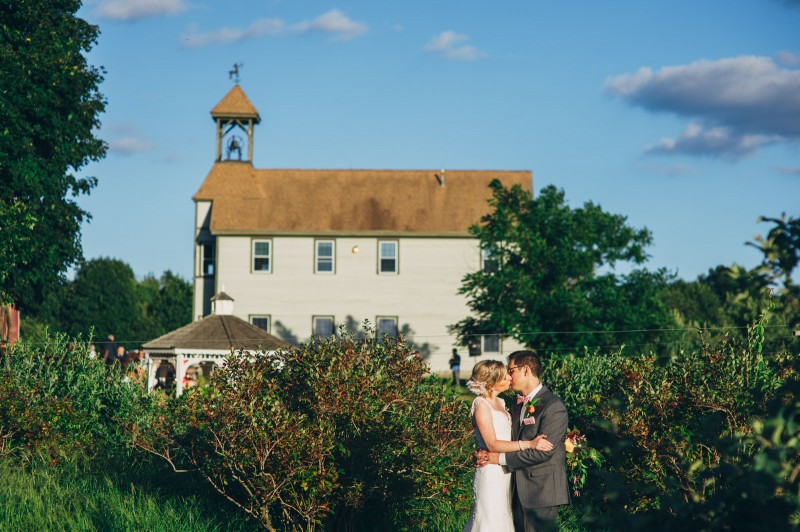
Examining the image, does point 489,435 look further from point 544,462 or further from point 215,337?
point 215,337

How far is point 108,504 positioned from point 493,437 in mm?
5185

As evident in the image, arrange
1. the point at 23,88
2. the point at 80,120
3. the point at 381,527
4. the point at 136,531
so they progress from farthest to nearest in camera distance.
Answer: the point at 80,120 < the point at 23,88 < the point at 381,527 < the point at 136,531

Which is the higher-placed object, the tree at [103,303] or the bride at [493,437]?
the tree at [103,303]

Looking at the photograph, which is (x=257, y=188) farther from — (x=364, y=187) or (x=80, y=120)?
(x=80, y=120)

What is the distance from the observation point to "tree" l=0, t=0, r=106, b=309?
25.4m

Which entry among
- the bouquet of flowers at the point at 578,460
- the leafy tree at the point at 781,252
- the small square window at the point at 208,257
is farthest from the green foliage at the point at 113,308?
the leafy tree at the point at 781,252

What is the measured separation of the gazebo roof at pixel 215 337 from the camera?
24531 millimetres

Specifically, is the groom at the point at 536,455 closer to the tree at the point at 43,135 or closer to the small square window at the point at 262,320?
the tree at the point at 43,135

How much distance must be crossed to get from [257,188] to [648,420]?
→ 3609 centimetres

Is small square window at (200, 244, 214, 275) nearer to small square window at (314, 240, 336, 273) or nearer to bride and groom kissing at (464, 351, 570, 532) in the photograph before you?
small square window at (314, 240, 336, 273)

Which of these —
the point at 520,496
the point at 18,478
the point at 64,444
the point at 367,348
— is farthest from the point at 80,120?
the point at 520,496

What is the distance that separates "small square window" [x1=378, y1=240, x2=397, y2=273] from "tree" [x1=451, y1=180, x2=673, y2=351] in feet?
44.1

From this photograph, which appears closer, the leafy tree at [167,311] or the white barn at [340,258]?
the white barn at [340,258]

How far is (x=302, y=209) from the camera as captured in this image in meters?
45.1
